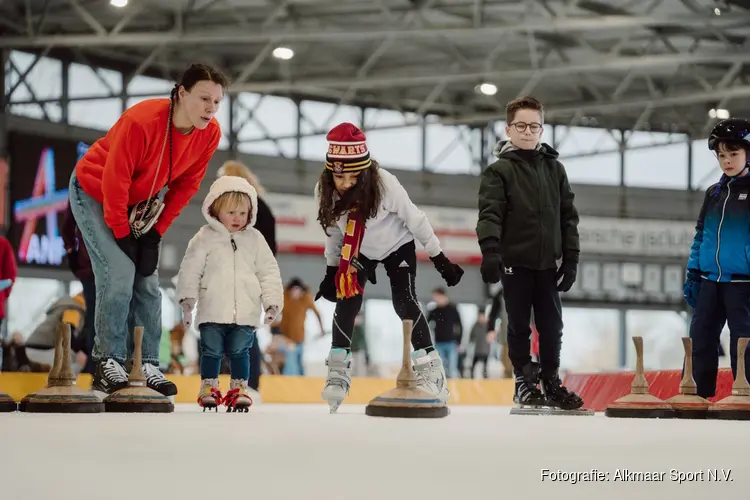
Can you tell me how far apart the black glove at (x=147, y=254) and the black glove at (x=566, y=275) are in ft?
5.44

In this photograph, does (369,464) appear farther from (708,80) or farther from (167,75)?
(708,80)

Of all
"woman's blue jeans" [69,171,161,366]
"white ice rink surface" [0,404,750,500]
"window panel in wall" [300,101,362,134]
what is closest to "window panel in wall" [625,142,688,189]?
"window panel in wall" [300,101,362,134]

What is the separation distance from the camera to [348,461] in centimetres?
193

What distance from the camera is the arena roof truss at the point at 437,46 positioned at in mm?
14562

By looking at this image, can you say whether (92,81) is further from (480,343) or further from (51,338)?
(51,338)

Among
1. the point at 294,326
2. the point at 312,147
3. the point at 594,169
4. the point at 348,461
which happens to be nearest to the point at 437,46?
the point at 312,147

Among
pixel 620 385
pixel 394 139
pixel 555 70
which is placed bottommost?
pixel 620 385

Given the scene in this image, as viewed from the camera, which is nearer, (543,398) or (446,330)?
(543,398)

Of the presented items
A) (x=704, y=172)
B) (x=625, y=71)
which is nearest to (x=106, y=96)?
(x=625, y=71)

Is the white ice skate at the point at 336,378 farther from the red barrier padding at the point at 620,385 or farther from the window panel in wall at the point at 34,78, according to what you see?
the window panel in wall at the point at 34,78

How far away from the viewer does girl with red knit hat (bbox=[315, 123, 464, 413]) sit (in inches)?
166

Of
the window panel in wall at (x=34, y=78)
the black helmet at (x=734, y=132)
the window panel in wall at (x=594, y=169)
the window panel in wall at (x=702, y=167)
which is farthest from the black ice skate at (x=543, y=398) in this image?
the window panel in wall at (x=702, y=167)

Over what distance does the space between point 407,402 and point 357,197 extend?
39.8 inches

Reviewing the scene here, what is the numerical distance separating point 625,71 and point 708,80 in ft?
5.24
